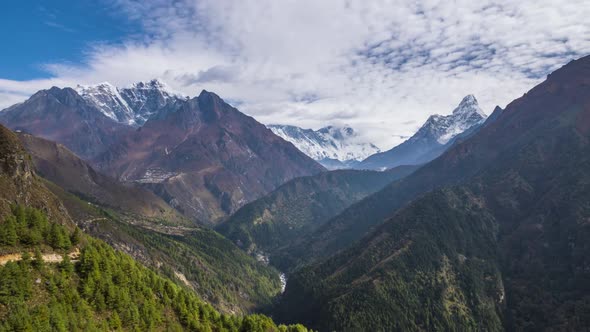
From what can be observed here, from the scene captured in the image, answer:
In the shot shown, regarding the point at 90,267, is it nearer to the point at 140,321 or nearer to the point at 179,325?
the point at 140,321

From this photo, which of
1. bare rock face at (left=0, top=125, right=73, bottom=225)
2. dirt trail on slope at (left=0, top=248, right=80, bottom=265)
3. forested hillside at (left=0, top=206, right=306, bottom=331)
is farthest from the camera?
bare rock face at (left=0, top=125, right=73, bottom=225)

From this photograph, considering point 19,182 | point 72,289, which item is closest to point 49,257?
point 72,289

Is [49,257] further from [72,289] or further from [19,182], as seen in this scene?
[19,182]

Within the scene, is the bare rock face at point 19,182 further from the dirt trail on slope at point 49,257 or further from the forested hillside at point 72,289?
the dirt trail on slope at point 49,257

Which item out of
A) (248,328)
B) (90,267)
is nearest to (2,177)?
(90,267)

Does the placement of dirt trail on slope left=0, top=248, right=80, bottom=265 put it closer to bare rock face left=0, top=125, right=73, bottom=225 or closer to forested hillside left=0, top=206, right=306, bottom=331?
forested hillside left=0, top=206, right=306, bottom=331

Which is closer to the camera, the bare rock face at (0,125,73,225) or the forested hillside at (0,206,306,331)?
the forested hillside at (0,206,306,331)

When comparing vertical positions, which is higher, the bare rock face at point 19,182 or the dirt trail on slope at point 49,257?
the bare rock face at point 19,182

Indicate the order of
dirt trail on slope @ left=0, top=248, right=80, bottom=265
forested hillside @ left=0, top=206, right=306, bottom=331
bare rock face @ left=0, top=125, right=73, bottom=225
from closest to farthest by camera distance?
1. forested hillside @ left=0, top=206, right=306, bottom=331
2. dirt trail on slope @ left=0, top=248, right=80, bottom=265
3. bare rock face @ left=0, top=125, right=73, bottom=225

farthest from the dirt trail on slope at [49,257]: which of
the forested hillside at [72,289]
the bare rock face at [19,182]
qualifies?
the bare rock face at [19,182]

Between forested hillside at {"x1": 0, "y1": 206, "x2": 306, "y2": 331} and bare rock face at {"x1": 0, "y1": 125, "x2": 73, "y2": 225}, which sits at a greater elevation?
bare rock face at {"x1": 0, "y1": 125, "x2": 73, "y2": 225}

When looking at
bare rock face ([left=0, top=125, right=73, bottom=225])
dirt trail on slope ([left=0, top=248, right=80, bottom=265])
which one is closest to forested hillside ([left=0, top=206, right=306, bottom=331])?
dirt trail on slope ([left=0, top=248, right=80, bottom=265])
